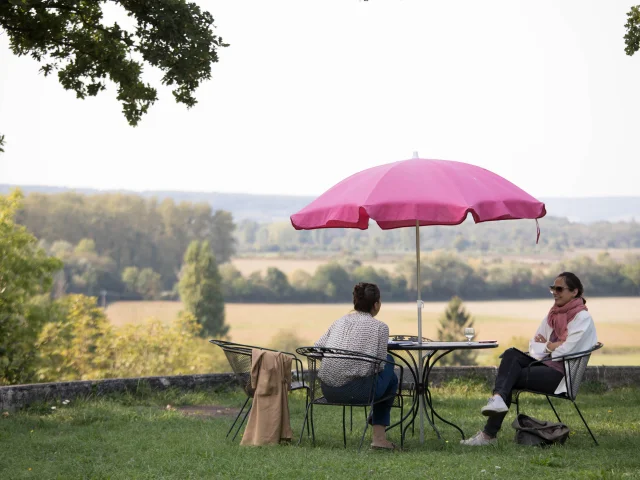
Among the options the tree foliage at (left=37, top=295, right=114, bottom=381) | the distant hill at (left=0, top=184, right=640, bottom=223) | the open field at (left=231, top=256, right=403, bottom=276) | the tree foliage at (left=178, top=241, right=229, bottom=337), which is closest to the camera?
the tree foliage at (left=37, top=295, right=114, bottom=381)

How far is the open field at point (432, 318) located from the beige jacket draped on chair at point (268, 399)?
57.3m

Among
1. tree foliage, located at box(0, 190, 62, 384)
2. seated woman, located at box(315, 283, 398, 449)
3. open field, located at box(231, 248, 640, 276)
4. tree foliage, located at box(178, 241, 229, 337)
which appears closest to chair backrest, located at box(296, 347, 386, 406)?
seated woman, located at box(315, 283, 398, 449)

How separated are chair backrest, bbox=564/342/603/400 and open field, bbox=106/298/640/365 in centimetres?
5689

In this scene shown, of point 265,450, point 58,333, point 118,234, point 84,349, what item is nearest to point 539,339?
point 265,450

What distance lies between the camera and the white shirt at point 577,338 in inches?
235

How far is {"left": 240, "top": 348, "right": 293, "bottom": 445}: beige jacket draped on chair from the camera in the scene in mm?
5934

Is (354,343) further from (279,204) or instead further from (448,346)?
(279,204)

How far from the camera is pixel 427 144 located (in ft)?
249

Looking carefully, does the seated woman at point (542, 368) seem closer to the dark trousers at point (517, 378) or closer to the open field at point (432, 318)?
the dark trousers at point (517, 378)

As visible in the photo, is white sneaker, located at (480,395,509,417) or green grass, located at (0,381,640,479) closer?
green grass, located at (0,381,640,479)

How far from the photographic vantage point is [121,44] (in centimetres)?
845

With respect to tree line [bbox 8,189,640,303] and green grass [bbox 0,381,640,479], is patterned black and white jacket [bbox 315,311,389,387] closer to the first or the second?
green grass [bbox 0,381,640,479]

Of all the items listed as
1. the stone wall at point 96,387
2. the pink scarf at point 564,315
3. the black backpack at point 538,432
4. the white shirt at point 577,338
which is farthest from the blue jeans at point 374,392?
the stone wall at point 96,387

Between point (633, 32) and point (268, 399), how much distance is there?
4.94 meters
